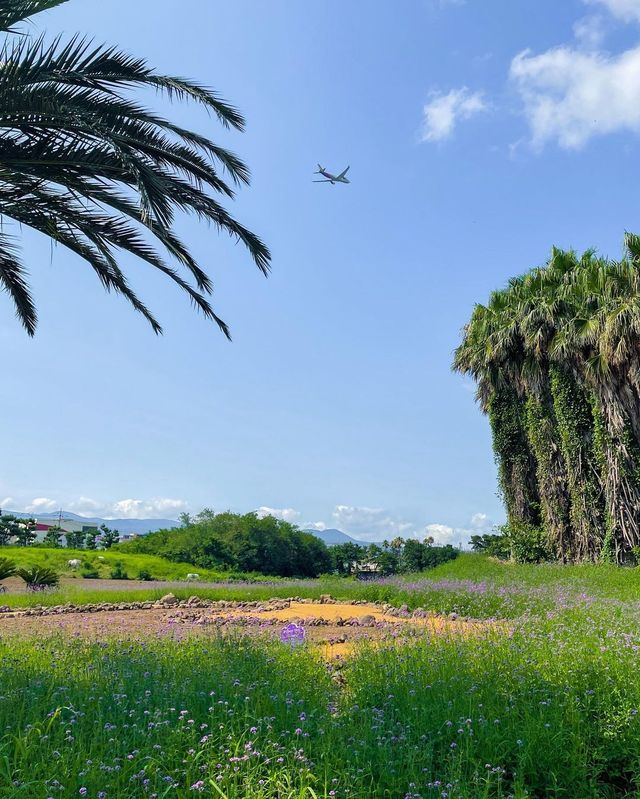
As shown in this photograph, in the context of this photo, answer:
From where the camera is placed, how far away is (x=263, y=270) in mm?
9047

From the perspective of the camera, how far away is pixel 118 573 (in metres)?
22.5

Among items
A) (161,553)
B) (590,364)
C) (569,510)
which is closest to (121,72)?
(590,364)

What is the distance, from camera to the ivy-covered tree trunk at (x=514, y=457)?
25203mm

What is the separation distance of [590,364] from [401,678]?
18752 millimetres

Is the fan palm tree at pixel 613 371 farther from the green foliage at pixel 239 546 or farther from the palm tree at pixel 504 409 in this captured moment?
the green foliage at pixel 239 546

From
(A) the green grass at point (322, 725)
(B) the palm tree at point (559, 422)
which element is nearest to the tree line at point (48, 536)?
(B) the palm tree at point (559, 422)

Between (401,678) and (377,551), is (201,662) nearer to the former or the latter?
(401,678)

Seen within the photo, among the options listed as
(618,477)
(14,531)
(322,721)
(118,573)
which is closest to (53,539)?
(14,531)

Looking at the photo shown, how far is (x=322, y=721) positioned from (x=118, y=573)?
20.8 metres

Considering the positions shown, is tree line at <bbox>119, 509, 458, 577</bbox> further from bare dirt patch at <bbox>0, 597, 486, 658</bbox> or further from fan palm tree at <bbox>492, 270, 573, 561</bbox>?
bare dirt patch at <bbox>0, 597, 486, 658</bbox>

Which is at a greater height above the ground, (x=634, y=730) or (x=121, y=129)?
(x=121, y=129)

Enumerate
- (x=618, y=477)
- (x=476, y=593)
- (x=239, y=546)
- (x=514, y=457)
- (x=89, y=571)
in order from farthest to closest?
(x=239, y=546), (x=514, y=457), (x=89, y=571), (x=618, y=477), (x=476, y=593)

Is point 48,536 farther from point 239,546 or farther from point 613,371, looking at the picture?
point 613,371

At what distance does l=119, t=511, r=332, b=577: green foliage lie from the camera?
29.7 meters
